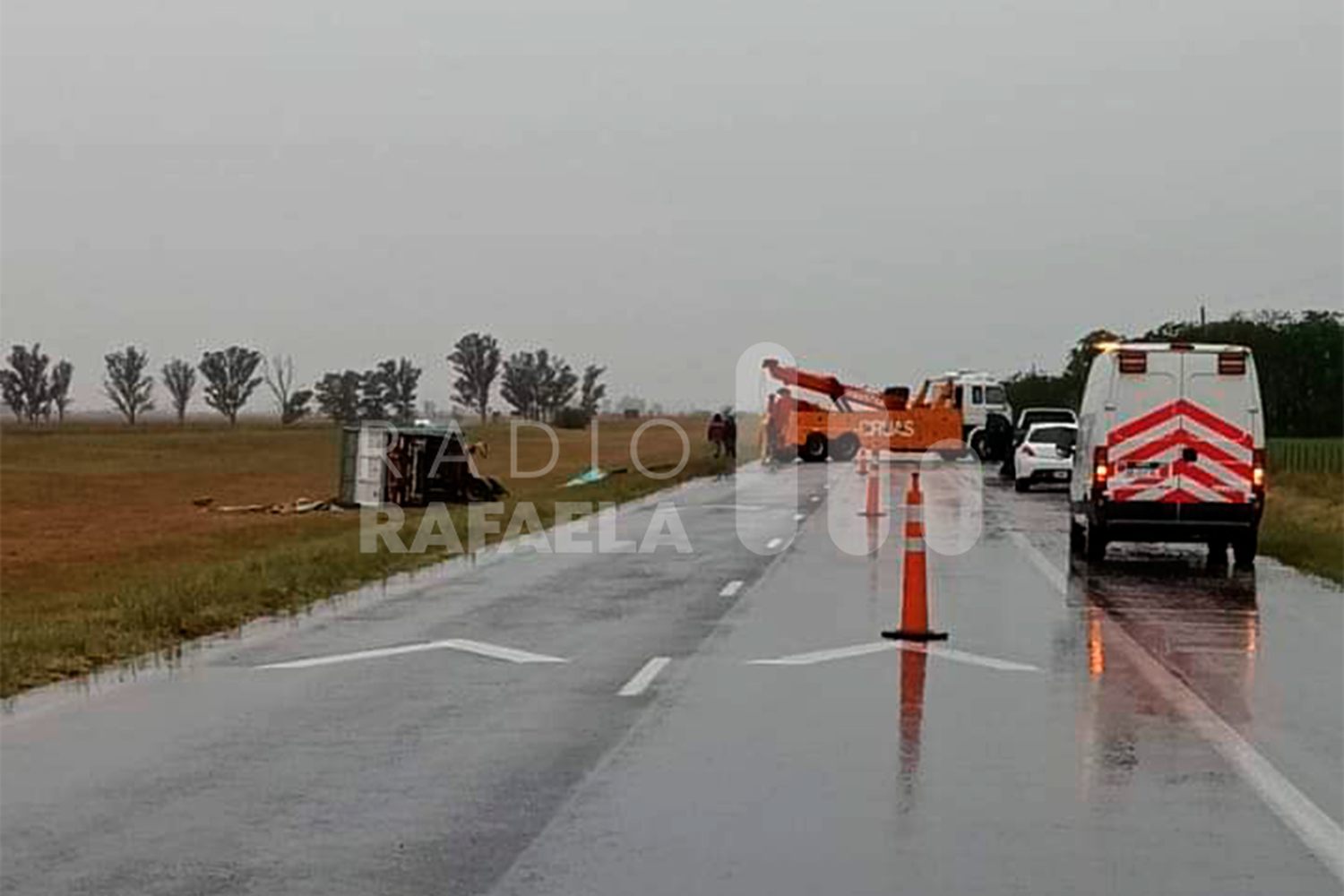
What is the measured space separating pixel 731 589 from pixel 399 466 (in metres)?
22.2

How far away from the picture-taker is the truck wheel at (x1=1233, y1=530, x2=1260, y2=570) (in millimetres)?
22891

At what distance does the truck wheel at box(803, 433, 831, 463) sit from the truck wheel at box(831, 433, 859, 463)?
83 cm

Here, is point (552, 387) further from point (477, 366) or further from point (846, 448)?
point (846, 448)

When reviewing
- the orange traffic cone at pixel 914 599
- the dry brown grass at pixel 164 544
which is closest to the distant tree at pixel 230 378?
the dry brown grass at pixel 164 544

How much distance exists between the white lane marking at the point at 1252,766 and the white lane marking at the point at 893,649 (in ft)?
3.07

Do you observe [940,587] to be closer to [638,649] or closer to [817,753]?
[638,649]

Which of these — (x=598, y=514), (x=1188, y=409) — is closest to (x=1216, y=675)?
(x=1188, y=409)

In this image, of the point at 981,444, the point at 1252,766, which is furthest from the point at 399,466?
the point at 1252,766

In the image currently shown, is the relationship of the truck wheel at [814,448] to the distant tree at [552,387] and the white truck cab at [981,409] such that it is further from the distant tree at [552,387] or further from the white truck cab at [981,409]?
the distant tree at [552,387]

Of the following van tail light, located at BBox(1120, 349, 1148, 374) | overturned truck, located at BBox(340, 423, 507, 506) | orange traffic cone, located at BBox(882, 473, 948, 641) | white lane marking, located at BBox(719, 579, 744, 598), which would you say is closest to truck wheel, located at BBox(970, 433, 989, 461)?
overturned truck, located at BBox(340, 423, 507, 506)

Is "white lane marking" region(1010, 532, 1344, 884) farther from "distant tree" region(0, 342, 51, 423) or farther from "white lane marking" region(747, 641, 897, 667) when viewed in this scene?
"distant tree" region(0, 342, 51, 423)

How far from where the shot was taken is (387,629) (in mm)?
16297

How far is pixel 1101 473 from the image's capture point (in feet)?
73.8

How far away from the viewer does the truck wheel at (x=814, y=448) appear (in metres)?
66.1
